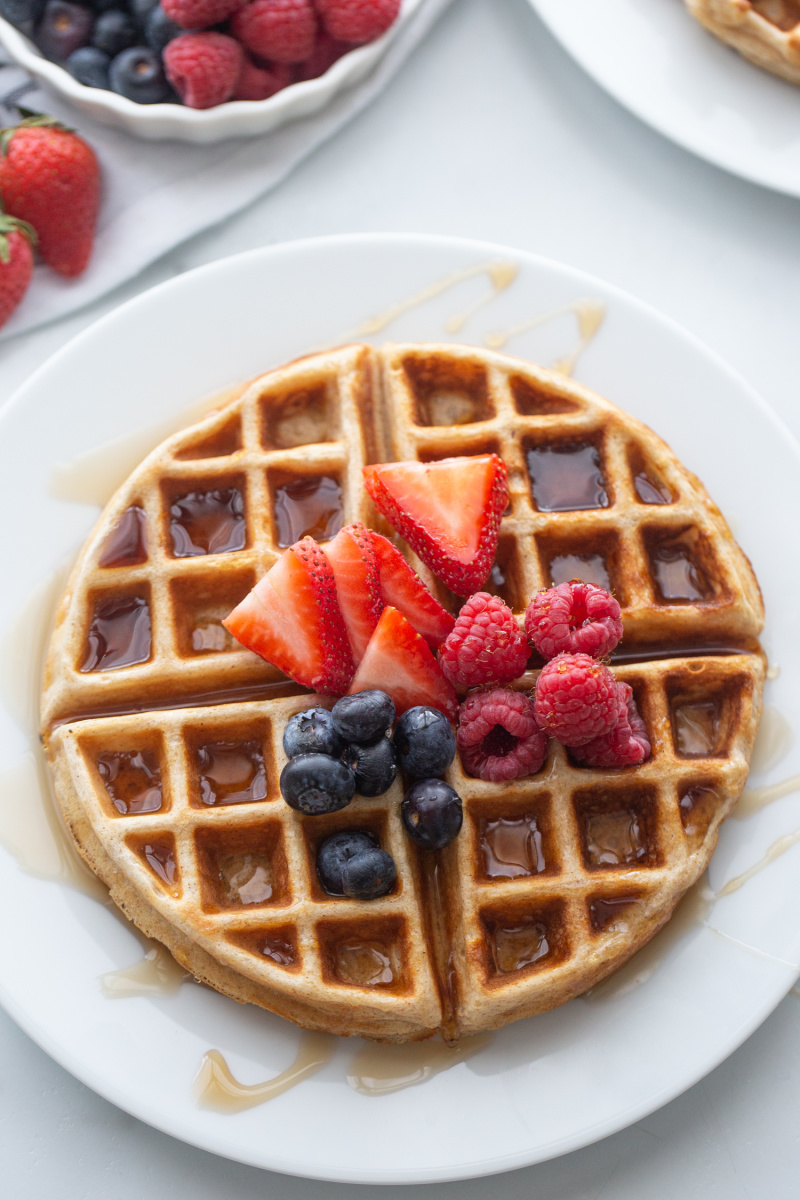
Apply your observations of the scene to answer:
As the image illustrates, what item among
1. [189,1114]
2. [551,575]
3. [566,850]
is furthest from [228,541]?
[189,1114]

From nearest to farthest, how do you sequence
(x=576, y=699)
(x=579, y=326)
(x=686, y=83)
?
(x=576, y=699)
(x=579, y=326)
(x=686, y=83)

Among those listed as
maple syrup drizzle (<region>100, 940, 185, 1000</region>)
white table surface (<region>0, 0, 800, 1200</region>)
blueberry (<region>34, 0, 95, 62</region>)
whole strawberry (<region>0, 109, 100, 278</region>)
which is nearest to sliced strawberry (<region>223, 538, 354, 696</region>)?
maple syrup drizzle (<region>100, 940, 185, 1000</region>)

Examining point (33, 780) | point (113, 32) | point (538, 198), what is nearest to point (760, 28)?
point (538, 198)

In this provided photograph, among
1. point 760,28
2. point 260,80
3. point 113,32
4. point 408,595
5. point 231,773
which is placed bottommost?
point 231,773

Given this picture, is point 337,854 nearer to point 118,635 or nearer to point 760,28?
point 118,635

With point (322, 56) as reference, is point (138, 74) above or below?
below

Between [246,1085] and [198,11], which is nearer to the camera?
[246,1085]

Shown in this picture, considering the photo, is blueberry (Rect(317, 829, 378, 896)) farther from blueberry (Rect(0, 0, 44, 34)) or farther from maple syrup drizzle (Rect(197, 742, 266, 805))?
blueberry (Rect(0, 0, 44, 34))

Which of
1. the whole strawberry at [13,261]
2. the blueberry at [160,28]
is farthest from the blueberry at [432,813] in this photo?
the blueberry at [160,28]
